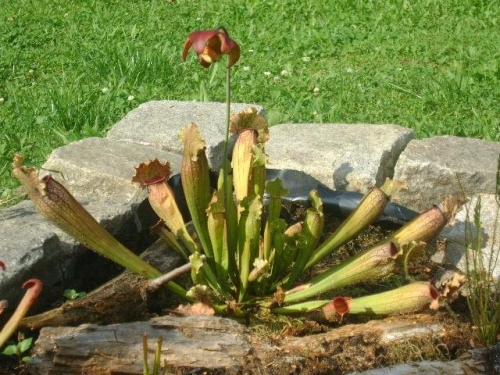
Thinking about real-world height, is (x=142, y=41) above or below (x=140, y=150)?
below

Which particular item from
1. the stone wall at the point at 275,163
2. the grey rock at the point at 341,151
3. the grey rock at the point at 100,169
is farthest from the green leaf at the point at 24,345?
the grey rock at the point at 341,151

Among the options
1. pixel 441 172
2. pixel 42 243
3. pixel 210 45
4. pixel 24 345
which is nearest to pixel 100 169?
pixel 42 243

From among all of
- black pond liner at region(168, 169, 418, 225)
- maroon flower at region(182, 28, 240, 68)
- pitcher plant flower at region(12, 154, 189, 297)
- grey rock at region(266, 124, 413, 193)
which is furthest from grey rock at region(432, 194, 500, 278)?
A: maroon flower at region(182, 28, 240, 68)

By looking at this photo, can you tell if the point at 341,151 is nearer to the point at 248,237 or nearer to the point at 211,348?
the point at 248,237

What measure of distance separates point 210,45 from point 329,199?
1.40 metres

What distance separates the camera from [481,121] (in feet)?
17.3

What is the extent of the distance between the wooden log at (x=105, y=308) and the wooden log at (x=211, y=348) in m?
0.17

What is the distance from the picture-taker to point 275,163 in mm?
4219

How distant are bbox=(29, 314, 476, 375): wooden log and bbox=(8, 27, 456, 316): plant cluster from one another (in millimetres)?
149

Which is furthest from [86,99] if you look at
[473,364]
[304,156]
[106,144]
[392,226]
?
[473,364]

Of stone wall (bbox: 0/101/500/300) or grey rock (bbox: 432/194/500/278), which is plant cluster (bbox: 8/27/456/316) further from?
grey rock (bbox: 432/194/500/278)

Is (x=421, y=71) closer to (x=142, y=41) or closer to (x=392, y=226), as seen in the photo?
(x=142, y=41)

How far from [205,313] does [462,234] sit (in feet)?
4.32

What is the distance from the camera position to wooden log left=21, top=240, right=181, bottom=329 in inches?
115
